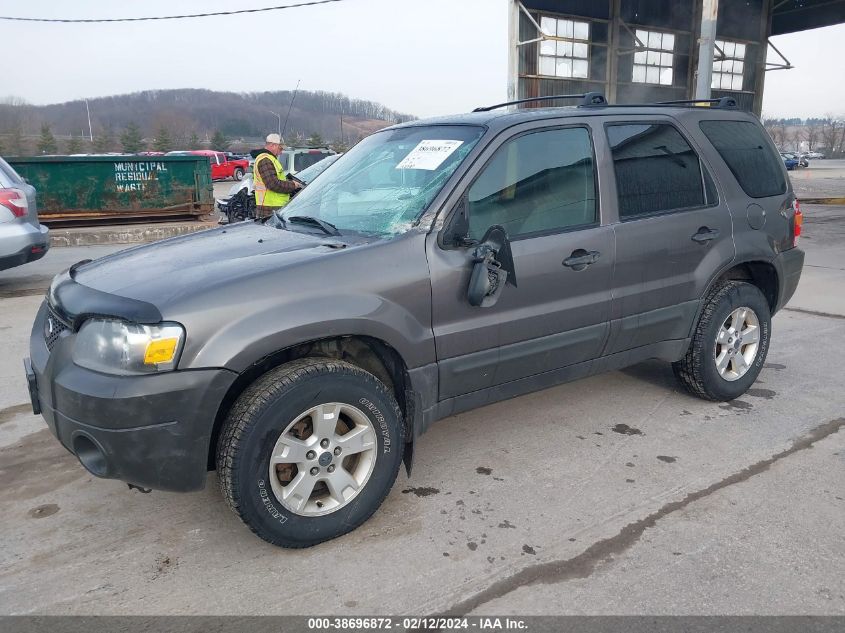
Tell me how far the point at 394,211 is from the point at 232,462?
1.33 meters

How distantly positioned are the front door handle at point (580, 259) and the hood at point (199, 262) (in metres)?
1.00

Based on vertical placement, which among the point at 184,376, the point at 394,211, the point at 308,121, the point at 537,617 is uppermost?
the point at 308,121

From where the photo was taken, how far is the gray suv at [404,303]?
2496 mm

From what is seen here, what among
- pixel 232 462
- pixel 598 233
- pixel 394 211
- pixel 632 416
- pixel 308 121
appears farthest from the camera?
pixel 308 121

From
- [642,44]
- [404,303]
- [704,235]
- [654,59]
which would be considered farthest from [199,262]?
[654,59]

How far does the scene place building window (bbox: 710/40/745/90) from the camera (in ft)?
64.7

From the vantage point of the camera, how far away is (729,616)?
2.33 meters

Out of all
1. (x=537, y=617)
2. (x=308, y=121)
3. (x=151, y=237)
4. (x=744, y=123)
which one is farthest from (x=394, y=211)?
(x=308, y=121)

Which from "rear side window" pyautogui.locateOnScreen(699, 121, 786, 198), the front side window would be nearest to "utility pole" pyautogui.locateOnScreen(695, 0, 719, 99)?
"rear side window" pyautogui.locateOnScreen(699, 121, 786, 198)

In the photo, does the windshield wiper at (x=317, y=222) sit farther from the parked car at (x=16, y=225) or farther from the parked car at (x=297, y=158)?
the parked car at (x=297, y=158)

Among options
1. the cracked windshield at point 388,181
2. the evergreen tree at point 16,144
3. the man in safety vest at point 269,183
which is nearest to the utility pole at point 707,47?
the man in safety vest at point 269,183

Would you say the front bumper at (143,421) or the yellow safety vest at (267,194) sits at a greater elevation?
the yellow safety vest at (267,194)

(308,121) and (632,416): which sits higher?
(308,121)

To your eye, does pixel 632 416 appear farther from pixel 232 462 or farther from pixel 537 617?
pixel 232 462
